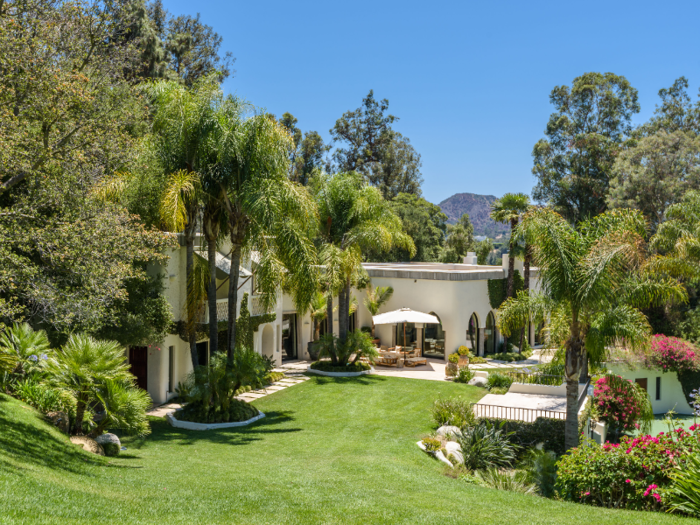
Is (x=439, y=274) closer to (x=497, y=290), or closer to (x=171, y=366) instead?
(x=497, y=290)

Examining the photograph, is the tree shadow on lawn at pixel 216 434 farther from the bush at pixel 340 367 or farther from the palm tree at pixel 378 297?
the palm tree at pixel 378 297

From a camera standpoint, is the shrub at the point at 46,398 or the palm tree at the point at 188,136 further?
the palm tree at the point at 188,136

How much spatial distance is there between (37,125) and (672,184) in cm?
3457

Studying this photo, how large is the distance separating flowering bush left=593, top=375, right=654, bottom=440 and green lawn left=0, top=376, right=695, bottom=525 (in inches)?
258

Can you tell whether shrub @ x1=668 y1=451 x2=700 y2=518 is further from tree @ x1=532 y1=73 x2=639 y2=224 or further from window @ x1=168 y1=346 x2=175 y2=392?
tree @ x1=532 y1=73 x2=639 y2=224

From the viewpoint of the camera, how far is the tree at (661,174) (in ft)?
114

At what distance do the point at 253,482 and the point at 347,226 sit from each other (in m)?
15.4

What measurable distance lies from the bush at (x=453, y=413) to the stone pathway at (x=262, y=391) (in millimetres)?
6117

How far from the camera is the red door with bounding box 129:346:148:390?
18141mm

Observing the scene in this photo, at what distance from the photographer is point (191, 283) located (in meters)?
17.1

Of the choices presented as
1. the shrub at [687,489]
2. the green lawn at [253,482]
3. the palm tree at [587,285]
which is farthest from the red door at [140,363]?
the shrub at [687,489]

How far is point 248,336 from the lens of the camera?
21.5m

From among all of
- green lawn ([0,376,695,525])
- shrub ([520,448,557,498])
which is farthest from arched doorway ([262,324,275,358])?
shrub ([520,448,557,498])

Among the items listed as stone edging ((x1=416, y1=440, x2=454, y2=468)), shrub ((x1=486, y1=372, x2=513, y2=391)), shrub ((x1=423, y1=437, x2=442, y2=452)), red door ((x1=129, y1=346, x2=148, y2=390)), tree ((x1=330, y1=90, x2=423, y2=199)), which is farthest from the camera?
tree ((x1=330, y1=90, x2=423, y2=199))
